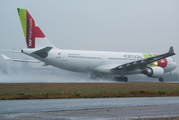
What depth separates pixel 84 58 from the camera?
32344 mm

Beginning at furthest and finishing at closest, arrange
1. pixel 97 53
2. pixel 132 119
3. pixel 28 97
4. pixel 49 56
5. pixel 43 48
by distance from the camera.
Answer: pixel 97 53 → pixel 49 56 → pixel 43 48 → pixel 28 97 → pixel 132 119

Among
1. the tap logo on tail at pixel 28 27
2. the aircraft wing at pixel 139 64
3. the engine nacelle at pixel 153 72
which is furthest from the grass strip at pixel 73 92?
the engine nacelle at pixel 153 72

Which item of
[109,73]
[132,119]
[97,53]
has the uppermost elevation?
[97,53]

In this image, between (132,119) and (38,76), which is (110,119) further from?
(38,76)

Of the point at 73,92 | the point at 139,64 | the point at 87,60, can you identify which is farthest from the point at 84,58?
the point at 73,92

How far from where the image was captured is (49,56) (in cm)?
3011

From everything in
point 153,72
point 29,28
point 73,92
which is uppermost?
point 29,28

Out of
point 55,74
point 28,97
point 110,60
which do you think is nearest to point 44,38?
point 55,74

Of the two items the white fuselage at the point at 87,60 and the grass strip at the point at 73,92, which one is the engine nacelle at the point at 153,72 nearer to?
the white fuselage at the point at 87,60

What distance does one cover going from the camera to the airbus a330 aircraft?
29.2 metres

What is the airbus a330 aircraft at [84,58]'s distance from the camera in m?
29.2

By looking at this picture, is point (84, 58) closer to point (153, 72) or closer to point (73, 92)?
point (153, 72)

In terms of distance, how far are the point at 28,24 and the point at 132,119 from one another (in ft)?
79.7

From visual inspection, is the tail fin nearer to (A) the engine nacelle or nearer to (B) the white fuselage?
(B) the white fuselage
